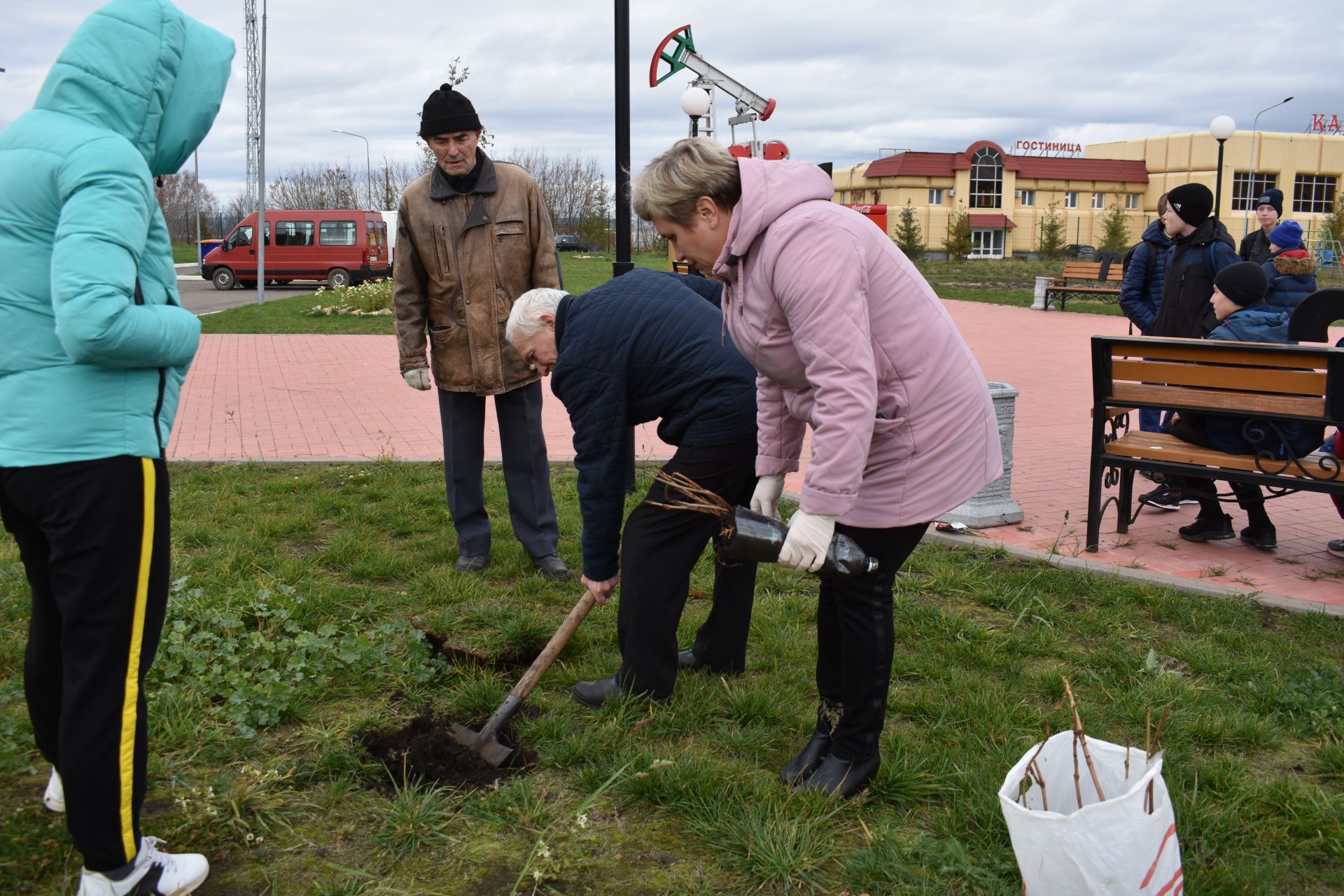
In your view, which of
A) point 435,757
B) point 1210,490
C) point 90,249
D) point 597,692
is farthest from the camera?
point 1210,490

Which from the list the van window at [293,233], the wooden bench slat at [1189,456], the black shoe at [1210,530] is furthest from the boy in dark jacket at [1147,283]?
the van window at [293,233]

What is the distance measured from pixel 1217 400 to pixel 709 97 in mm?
10944

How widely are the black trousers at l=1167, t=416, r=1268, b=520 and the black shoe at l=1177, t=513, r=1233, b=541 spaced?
0.03 metres

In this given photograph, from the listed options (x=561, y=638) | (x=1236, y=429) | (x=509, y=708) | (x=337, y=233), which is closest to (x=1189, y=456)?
(x=1236, y=429)

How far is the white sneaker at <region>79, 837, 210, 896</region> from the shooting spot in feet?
7.64

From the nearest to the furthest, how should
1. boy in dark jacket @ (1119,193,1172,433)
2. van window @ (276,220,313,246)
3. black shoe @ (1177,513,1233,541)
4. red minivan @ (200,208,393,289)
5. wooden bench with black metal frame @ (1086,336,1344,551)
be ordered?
1. wooden bench with black metal frame @ (1086,336,1344,551)
2. black shoe @ (1177,513,1233,541)
3. boy in dark jacket @ (1119,193,1172,433)
4. red minivan @ (200,208,393,289)
5. van window @ (276,220,313,246)

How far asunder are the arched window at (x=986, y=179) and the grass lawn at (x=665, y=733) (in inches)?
2087

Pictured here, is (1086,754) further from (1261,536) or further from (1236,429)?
(1261,536)

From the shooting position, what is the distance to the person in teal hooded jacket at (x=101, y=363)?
82.3 inches

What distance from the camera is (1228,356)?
15.4ft

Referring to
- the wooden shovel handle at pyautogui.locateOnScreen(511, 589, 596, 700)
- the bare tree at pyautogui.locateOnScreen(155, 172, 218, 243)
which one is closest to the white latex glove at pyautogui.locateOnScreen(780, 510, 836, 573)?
the wooden shovel handle at pyautogui.locateOnScreen(511, 589, 596, 700)

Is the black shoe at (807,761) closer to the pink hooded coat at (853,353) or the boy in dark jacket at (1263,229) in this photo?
the pink hooded coat at (853,353)

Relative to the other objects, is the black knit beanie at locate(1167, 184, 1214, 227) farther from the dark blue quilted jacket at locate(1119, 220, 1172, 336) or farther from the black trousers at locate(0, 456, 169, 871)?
the black trousers at locate(0, 456, 169, 871)

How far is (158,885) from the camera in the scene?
94.0 inches
